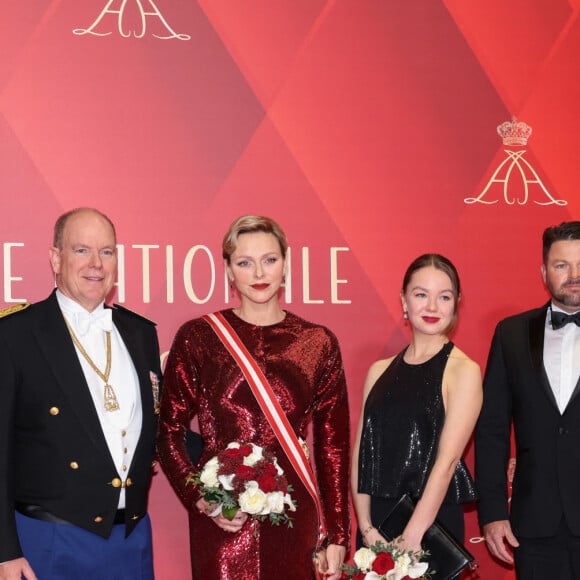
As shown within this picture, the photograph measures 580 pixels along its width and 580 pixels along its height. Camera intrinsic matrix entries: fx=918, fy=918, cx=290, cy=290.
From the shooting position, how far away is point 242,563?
3.10m

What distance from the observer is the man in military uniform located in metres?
2.98

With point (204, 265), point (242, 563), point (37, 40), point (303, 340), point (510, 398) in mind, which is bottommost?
point (242, 563)

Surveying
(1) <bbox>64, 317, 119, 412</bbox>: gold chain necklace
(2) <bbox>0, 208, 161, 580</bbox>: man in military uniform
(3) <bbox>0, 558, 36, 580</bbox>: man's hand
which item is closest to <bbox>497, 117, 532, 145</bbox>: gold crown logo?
(2) <bbox>0, 208, 161, 580</bbox>: man in military uniform

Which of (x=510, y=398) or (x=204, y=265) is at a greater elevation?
(x=204, y=265)

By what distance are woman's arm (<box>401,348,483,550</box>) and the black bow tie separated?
0.46 meters

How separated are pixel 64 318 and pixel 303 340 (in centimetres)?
84

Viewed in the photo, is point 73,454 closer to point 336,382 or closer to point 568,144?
point 336,382

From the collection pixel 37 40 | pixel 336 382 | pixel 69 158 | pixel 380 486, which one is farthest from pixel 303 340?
pixel 37 40

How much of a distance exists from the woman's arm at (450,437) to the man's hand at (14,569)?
1.26 m

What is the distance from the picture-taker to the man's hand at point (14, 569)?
2.88 meters

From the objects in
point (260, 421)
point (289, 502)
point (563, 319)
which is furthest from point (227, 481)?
point (563, 319)

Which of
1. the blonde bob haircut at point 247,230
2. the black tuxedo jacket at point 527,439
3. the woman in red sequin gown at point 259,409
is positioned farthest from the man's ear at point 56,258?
the black tuxedo jacket at point 527,439

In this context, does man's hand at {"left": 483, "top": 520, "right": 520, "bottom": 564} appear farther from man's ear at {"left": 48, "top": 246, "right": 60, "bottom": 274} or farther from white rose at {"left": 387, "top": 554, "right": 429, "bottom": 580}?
man's ear at {"left": 48, "top": 246, "right": 60, "bottom": 274}

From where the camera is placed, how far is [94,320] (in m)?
3.25
